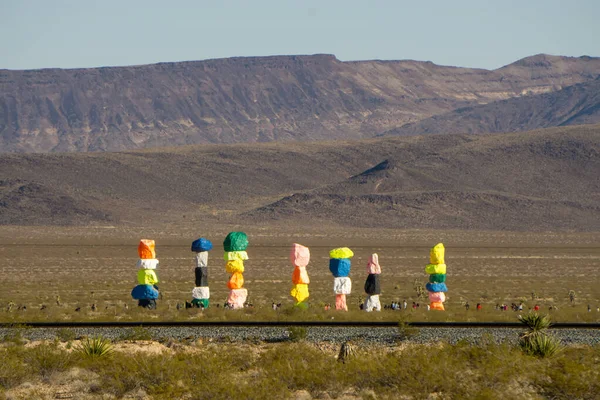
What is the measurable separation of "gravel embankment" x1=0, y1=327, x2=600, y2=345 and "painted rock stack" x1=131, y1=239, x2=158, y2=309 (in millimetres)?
7306

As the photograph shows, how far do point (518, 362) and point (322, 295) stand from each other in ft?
81.5

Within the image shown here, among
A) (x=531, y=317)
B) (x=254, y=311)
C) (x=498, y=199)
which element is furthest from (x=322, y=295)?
(x=498, y=199)

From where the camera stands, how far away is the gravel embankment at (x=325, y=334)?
22734 millimetres

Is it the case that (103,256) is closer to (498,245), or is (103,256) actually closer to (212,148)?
(498,245)

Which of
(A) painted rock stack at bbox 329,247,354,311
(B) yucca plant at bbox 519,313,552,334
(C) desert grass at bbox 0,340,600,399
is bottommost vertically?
(C) desert grass at bbox 0,340,600,399

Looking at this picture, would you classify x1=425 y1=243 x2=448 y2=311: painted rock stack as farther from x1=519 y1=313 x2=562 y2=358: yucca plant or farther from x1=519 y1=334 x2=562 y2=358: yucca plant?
x1=519 y1=334 x2=562 y2=358: yucca plant

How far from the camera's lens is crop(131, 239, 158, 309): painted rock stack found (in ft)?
108

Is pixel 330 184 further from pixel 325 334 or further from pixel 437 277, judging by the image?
pixel 325 334

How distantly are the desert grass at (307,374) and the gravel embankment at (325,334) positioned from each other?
2.71 metres

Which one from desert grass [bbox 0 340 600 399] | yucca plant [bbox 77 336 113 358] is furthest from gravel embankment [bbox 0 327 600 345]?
desert grass [bbox 0 340 600 399]

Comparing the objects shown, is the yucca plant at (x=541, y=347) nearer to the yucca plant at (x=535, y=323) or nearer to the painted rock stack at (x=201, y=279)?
the yucca plant at (x=535, y=323)

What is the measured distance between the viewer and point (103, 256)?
247 ft

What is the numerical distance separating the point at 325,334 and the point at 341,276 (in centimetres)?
907

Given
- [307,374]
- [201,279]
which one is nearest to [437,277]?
[201,279]
